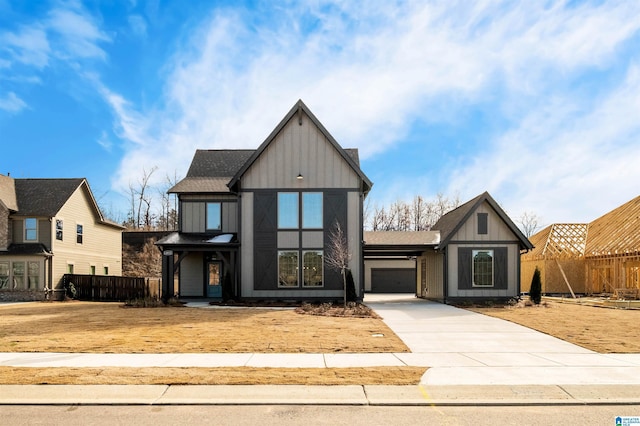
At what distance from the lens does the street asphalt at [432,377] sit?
7.02 metres

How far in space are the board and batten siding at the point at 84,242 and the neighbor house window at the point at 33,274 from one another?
883mm

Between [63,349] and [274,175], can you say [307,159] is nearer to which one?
[274,175]

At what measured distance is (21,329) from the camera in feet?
46.9

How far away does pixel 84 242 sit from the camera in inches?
1289

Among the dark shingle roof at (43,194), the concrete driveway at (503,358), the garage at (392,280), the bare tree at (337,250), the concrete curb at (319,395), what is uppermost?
the dark shingle roof at (43,194)

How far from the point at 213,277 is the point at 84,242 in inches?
494

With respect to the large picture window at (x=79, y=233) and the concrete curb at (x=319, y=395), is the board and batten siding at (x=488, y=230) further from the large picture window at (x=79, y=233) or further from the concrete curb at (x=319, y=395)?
the large picture window at (x=79, y=233)

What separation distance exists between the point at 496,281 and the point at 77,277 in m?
25.2

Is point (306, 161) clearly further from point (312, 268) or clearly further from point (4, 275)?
point (4, 275)

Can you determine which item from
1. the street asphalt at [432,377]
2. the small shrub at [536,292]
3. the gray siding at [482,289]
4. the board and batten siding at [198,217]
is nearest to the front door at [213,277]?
the board and batten siding at [198,217]

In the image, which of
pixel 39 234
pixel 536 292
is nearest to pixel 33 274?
pixel 39 234

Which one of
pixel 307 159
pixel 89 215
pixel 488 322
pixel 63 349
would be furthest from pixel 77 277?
pixel 488 322

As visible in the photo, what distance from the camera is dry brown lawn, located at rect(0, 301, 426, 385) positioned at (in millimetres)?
8117

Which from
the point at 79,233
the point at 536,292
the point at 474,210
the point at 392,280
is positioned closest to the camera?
the point at 474,210
